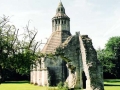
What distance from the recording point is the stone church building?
33.5 meters

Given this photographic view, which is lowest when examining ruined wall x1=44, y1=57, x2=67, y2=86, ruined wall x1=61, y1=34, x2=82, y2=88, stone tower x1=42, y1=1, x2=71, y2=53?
ruined wall x1=44, y1=57, x2=67, y2=86

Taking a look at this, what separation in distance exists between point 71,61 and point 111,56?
1334 inches

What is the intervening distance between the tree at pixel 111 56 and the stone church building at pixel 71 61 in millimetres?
23811

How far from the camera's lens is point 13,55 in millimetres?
20969

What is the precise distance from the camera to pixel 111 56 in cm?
6956

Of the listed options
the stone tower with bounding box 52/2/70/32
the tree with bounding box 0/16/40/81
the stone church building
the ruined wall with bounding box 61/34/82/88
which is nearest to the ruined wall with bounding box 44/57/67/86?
the stone church building

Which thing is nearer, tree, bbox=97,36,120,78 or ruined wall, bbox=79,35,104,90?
ruined wall, bbox=79,35,104,90

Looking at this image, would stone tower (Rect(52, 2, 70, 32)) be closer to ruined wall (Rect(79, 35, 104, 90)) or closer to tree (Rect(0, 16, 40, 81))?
ruined wall (Rect(79, 35, 104, 90))

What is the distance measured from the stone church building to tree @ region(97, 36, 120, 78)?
2381cm

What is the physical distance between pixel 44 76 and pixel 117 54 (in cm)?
3753

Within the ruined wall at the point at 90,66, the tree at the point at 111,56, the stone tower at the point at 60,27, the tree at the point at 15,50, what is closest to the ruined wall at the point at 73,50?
the ruined wall at the point at 90,66

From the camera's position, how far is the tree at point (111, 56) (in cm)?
6694

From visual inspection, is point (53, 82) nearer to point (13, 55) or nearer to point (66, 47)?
point (66, 47)

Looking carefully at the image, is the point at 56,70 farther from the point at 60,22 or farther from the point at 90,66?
the point at 60,22
